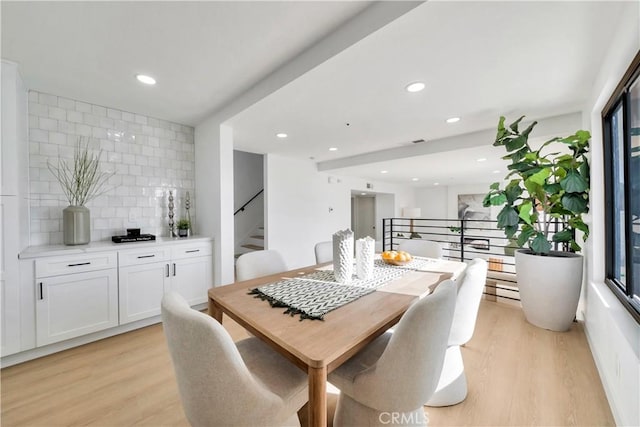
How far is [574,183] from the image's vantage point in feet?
6.89

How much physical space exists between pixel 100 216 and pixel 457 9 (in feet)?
11.5

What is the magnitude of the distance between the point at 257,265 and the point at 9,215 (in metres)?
1.86

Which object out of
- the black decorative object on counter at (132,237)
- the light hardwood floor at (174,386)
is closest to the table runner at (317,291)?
the light hardwood floor at (174,386)

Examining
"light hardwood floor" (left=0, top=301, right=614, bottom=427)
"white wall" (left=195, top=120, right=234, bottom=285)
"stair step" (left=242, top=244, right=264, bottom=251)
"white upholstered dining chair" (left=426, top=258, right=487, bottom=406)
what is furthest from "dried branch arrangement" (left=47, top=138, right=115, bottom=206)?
"white upholstered dining chair" (left=426, top=258, right=487, bottom=406)

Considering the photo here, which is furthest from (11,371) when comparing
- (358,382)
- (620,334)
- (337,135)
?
(620,334)

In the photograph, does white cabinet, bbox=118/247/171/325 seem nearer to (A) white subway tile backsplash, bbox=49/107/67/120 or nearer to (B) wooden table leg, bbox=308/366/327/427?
(A) white subway tile backsplash, bbox=49/107/67/120

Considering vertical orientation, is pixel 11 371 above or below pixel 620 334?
below

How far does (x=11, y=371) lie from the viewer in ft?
6.33

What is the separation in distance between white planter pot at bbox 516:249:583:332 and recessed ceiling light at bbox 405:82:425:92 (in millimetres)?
1902

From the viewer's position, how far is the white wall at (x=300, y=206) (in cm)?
444

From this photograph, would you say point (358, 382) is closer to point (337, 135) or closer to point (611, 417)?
A: point (611, 417)

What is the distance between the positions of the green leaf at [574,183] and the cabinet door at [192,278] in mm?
3541

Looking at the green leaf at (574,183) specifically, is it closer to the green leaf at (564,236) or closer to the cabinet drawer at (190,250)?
the green leaf at (564,236)

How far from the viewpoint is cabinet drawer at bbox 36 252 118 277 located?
→ 6.75 feet
